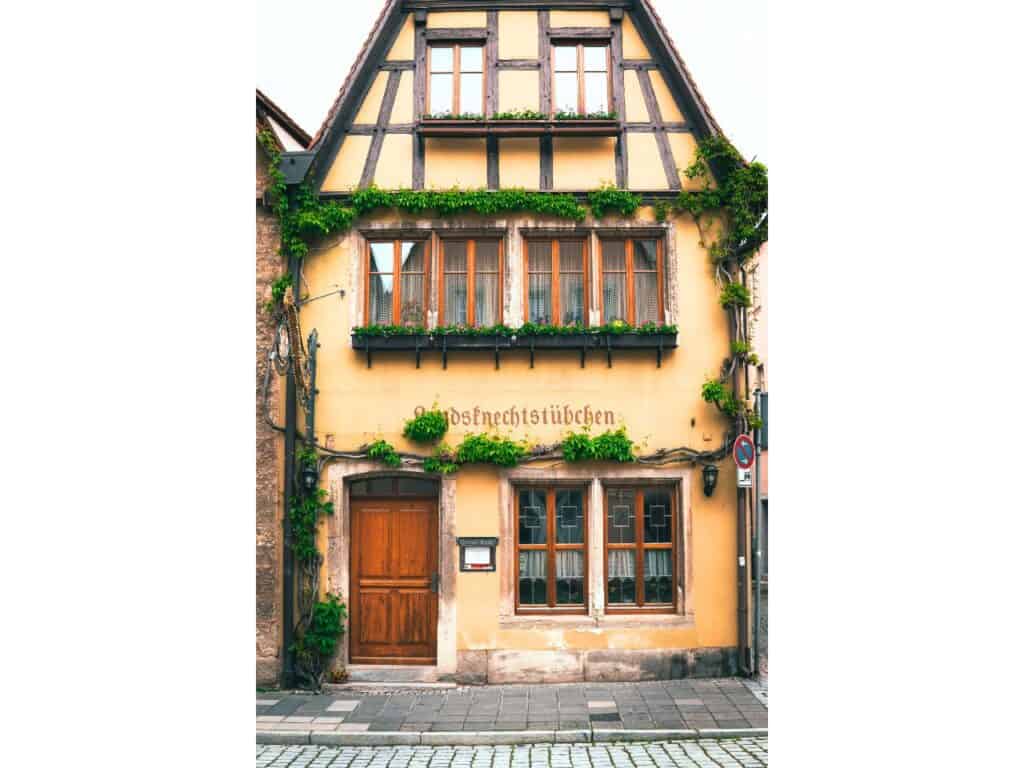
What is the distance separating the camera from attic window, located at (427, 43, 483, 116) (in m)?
8.71

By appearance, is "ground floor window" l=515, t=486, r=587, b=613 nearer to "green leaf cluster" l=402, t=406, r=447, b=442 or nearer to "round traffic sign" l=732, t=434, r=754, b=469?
"green leaf cluster" l=402, t=406, r=447, b=442

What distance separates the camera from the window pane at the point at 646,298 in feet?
28.8

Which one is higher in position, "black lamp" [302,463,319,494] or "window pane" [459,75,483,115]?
"window pane" [459,75,483,115]

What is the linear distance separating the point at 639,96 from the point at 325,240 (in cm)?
381

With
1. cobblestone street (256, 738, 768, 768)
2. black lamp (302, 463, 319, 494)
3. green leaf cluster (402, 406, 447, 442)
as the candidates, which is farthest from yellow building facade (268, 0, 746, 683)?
cobblestone street (256, 738, 768, 768)

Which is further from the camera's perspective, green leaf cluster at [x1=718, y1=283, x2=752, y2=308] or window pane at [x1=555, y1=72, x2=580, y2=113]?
window pane at [x1=555, y1=72, x2=580, y2=113]

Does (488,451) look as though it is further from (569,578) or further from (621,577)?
(621,577)

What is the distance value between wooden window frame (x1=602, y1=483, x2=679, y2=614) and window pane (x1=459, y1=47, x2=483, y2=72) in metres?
4.85

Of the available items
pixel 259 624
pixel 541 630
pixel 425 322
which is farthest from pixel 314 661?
pixel 425 322

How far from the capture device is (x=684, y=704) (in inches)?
291

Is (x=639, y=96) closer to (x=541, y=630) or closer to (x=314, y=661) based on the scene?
(x=541, y=630)

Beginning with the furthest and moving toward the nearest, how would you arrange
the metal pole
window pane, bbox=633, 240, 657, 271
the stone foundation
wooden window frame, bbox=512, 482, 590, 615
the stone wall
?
window pane, bbox=633, 240, 657, 271
wooden window frame, bbox=512, 482, 590, 615
the stone wall
the stone foundation
the metal pole
